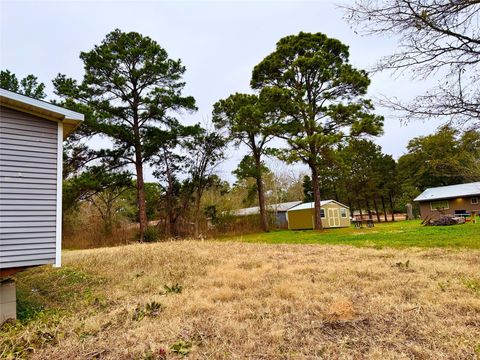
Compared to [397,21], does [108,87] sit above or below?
above

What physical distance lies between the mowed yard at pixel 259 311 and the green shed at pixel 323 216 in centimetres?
1698

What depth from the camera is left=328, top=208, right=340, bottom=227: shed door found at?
Result: 78.6 feet

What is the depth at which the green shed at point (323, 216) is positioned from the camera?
23.5 m

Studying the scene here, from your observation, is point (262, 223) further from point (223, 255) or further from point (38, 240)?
point (38, 240)

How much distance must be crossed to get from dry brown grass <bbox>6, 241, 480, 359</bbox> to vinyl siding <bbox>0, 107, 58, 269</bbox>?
45.4 inches

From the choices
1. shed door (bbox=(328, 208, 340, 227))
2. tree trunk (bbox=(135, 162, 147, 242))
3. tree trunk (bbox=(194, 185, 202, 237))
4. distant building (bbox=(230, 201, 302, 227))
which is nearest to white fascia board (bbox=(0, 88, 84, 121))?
tree trunk (bbox=(135, 162, 147, 242))

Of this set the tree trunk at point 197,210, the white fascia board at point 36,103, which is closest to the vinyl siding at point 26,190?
the white fascia board at point 36,103

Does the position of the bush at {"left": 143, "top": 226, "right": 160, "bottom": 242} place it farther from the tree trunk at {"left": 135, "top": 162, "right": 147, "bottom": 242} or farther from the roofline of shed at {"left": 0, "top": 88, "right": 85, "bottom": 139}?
the roofline of shed at {"left": 0, "top": 88, "right": 85, "bottom": 139}

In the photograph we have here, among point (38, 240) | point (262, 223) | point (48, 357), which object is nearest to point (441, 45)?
point (48, 357)

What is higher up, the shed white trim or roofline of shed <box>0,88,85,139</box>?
roofline of shed <box>0,88,85,139</box>

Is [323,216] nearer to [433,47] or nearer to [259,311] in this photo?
[433,47]

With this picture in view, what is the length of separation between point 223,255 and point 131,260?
226cm

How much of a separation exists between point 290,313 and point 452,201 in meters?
28.7

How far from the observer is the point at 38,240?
4.39 metres
